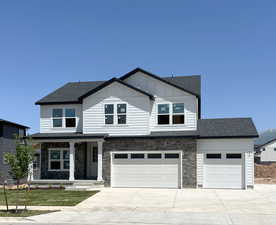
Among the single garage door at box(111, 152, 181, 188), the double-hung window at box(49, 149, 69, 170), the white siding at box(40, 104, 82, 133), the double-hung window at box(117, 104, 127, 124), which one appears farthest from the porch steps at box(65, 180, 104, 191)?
the double-hung window at box(117, 104, 127, 124)

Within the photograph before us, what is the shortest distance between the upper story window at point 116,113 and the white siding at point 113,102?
23cm

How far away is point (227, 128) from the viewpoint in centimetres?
2173

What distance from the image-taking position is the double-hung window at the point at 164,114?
73.5 feet

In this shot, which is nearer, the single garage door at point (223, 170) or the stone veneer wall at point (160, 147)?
the single garage door at point (223, 170)

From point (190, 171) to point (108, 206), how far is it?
27.9ft

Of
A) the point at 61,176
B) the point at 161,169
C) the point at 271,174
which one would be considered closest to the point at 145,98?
the point at 161,169

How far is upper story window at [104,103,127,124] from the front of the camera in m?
22.3

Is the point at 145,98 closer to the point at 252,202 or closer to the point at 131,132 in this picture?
the point at 131,132

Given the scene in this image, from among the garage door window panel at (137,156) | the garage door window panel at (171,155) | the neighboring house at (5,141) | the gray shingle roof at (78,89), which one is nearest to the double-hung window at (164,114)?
the gray shingle roof at (78,89)

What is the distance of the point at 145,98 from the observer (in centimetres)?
2208

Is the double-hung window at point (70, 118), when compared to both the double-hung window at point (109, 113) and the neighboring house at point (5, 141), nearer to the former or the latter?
the double-hung window at point (109, 113)

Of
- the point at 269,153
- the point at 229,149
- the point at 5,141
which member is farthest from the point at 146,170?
the point at 269,153

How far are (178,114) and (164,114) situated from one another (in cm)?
102

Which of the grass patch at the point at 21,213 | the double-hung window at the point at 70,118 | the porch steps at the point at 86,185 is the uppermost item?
the double-hung window at the point at 70,118
